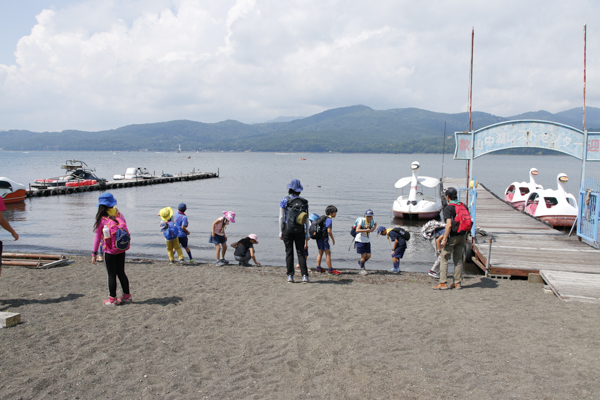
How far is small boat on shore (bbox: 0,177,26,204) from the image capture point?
27.6 meters

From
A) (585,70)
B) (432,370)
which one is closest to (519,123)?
(585,70)

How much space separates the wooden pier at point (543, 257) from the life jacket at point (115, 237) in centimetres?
756

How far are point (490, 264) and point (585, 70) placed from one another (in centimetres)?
796

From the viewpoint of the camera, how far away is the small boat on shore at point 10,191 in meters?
27.6

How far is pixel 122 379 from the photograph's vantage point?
4.37m

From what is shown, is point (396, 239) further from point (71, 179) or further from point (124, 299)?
point (71, 179)

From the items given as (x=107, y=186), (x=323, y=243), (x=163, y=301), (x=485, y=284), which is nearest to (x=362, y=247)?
(x=323, y=243)

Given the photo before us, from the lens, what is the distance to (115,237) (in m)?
6.22

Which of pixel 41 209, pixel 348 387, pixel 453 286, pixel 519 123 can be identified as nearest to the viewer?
pixel 348 387

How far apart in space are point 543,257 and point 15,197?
3249 centimetres

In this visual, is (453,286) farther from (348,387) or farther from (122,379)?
(122,379)

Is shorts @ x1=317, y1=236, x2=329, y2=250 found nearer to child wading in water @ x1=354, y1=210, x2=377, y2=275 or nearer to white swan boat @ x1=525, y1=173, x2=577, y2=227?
child wading in water @ x1=354, y1=210, x2=377, y2=275

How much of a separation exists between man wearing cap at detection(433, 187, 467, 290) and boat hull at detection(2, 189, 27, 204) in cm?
3000

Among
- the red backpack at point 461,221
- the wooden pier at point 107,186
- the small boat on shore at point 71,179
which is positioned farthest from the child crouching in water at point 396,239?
the small boat on shore at point 71,179
